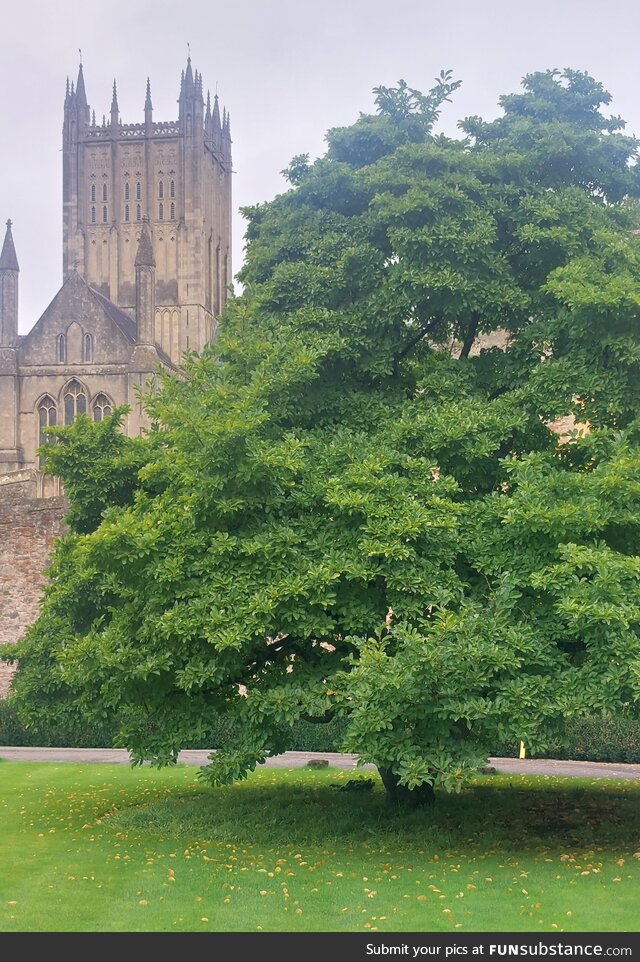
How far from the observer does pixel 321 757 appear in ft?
97.4

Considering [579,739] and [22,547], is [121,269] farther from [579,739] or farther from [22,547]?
[579,739]

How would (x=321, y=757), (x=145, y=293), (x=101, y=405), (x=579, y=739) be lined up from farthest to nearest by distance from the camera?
(x=145, y=293) → (x=101, y=405) → (x=579, y=739) → (x=321, y=757)

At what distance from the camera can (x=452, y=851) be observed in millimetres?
A: 16078

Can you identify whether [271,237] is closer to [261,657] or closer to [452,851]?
[261,657]

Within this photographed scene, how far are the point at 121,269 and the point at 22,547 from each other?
218 feet

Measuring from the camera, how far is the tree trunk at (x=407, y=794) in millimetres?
18375

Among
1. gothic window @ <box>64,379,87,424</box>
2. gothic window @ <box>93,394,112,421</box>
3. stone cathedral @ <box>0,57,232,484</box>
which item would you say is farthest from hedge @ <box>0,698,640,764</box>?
stone cathedral @ <box>0,57,232,484</box>

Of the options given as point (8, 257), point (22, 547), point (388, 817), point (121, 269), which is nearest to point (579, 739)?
point (388, 817)

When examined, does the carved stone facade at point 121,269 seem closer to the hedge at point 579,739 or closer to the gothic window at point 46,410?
the gothic window at point 46,410

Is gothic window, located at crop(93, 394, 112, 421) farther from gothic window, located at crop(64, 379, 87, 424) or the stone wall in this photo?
the stone wall

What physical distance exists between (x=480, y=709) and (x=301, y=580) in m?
2.75

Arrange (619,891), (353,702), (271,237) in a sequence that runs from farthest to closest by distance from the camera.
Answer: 1. (271,237)
2. (353,702)
3. (619,891)

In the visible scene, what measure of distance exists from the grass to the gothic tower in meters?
77.3
